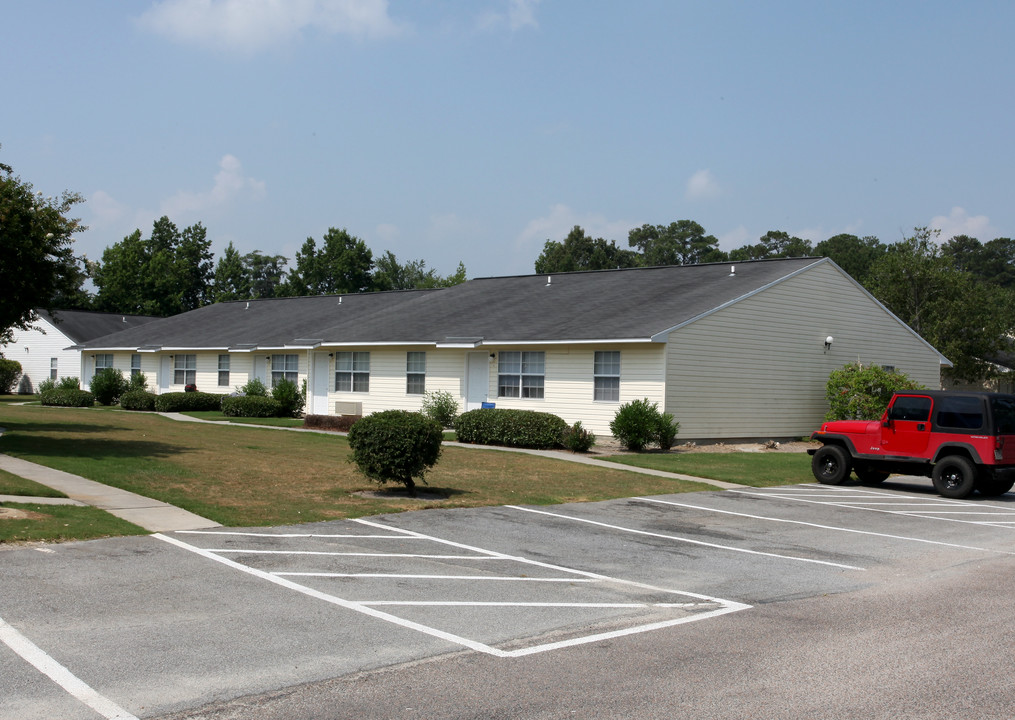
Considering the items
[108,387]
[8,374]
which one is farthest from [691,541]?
[8,374]

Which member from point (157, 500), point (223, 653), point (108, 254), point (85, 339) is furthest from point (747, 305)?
point (108, 254)

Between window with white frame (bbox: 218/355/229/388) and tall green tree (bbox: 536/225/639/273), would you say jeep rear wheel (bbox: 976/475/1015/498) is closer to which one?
window with white frame (bbox: 218/355/229/388)

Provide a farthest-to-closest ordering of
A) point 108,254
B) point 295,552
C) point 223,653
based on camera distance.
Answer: point 108,254
point 295,552
point 223,653

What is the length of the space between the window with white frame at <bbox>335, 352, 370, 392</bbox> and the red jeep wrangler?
18.5m

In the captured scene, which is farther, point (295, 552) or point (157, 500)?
point (157, 500)

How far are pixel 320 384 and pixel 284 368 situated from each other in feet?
13.2

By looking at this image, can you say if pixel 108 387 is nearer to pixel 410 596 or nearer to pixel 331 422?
pixel 331 422

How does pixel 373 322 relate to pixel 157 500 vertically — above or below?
above

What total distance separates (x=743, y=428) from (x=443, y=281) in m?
72.2

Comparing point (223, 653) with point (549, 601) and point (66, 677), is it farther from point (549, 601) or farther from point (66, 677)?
point (549, 601)

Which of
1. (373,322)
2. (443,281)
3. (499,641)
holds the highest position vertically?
(443,281)

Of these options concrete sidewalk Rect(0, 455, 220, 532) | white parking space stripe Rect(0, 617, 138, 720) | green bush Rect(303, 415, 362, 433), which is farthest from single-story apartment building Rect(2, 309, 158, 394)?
white parking space stripe Rect(0, 617, 138, 720)

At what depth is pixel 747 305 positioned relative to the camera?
1109 inches

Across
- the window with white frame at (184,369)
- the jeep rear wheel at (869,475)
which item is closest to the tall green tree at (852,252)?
the window with white frame at (184,369)
